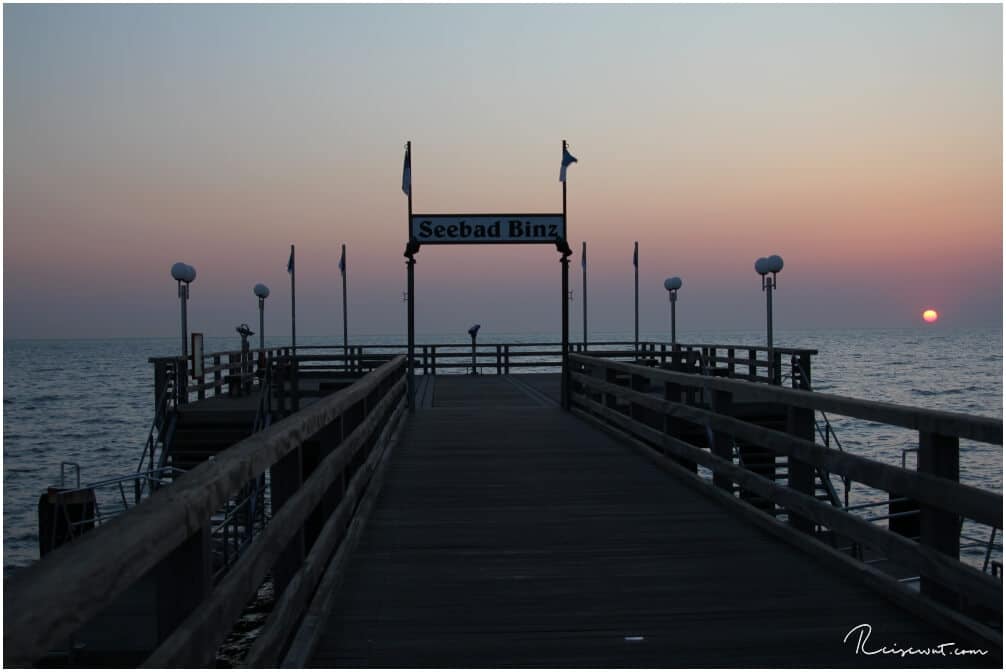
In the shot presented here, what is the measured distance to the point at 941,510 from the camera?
4.41 m

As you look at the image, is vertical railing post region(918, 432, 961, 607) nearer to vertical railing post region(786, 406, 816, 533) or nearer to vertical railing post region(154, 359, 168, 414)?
vertical railing post region(786, 406, 816, 533)

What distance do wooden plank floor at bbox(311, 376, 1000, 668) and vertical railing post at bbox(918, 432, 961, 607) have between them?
0.39 m

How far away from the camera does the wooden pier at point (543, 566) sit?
103 inches

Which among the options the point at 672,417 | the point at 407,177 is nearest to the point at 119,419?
the point at 407,177

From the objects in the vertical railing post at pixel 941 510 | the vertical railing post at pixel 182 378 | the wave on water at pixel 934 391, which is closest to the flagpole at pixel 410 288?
the vertical railing post at pixel 182 378

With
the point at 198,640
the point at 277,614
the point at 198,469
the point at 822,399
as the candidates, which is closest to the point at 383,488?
the point at 822,399

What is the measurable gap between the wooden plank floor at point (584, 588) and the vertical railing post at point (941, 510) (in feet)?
1.28

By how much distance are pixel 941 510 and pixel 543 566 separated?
2328 millimetres

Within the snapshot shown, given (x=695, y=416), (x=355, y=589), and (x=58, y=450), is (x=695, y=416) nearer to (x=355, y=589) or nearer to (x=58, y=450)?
(x=355, y=589)

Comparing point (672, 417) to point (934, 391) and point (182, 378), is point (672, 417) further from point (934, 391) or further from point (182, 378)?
point (934, 391)

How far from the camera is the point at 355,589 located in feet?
17.5

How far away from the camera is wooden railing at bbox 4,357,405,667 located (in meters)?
1.82

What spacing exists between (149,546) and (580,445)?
9839 millimetres

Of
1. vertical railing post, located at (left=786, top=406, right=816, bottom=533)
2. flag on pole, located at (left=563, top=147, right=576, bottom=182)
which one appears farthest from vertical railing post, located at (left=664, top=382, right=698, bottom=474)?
flag on pole, located at (left=563, top=147, right=576, bottom=182)
